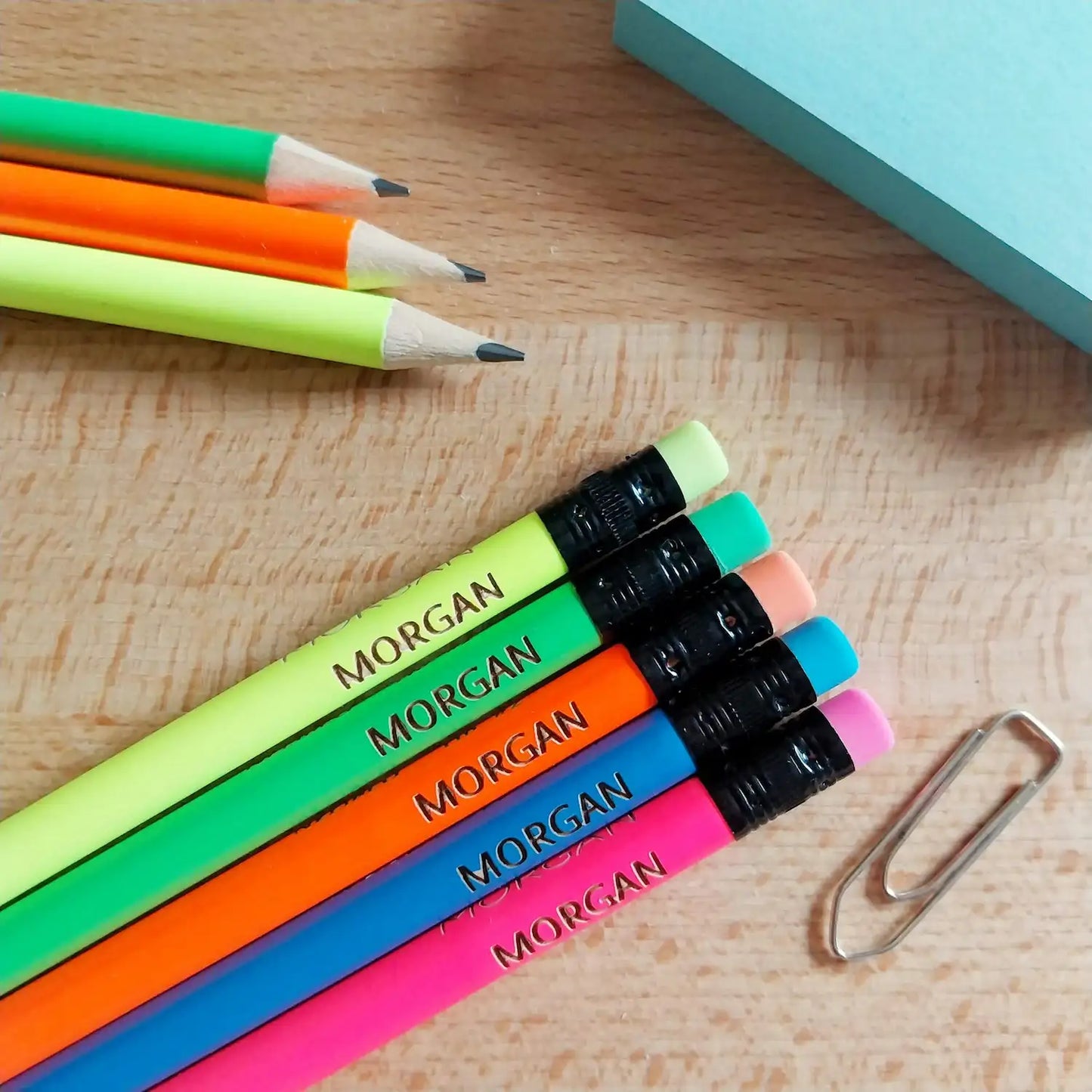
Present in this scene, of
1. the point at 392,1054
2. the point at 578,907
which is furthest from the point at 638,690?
the point at 392,1054

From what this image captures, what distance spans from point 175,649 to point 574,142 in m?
0.29

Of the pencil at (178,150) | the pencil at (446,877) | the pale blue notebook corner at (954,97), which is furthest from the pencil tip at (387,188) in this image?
the pencil at (446,877)

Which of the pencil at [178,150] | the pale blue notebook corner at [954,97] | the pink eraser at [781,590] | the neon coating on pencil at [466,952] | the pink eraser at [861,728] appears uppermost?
the pale blue notebook corner at [954,97]

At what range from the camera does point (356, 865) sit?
0.39 meters

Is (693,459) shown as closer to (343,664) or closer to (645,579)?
(645,579)

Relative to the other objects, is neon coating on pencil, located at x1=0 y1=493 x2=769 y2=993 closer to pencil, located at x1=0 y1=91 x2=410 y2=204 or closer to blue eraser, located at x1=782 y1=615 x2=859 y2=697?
blue eraser, located at x1=782 y1=615 x2=859 y2=697

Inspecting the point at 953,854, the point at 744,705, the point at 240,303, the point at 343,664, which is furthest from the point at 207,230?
the point at 953,854

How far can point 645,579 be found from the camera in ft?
1.30

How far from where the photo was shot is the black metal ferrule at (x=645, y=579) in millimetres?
396

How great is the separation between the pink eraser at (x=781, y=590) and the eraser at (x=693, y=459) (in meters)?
0.04

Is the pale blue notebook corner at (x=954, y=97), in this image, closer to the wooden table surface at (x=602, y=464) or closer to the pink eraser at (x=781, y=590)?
the wooden table surface at (x=602, y=464)

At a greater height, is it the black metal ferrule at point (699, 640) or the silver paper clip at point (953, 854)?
the black metal ferrule at point (699, 640)

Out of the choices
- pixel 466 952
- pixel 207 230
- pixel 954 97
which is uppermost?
pixel 954 97

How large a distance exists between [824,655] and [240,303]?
0.28 metres
